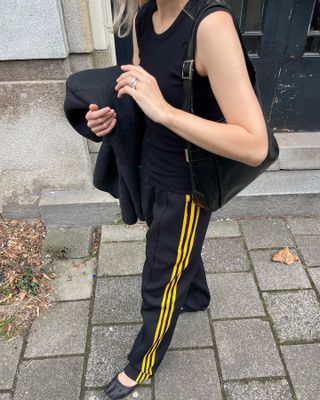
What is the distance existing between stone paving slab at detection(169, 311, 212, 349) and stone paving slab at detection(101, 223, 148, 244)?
73cm

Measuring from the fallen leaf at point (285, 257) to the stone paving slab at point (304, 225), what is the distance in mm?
246

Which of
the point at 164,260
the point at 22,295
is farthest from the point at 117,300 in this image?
the point at 164,260

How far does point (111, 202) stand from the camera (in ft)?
9.34

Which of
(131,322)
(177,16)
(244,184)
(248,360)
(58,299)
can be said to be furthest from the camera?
(58,299)

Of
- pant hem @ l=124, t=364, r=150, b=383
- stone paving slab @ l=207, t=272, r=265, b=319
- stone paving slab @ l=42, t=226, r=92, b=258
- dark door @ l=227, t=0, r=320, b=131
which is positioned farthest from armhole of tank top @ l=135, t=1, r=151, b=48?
dark door @ l=227, t=0, r=320, b=131

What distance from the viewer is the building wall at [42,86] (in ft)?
7.73

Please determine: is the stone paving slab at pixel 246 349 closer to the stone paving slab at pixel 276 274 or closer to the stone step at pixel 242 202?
the stone paving slab at pixel 276 274

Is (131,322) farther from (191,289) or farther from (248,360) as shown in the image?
(248,360)

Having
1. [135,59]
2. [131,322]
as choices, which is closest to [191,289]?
[131,322]

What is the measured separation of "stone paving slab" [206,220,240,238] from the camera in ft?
9.33

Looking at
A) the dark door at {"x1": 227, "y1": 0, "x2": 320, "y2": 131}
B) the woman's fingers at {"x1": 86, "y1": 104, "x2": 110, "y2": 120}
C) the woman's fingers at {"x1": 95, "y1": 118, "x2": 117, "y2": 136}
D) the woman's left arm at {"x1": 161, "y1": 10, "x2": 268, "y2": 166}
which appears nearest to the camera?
the woman's left arm at {"x1": 161, "y1": 10, "x2": 268, "y2": 166}

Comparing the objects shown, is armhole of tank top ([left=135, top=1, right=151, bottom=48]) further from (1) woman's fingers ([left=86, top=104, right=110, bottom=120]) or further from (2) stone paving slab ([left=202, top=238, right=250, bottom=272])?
(2) stone paving slab ([left=202, top=238, right=250, bottom=272])

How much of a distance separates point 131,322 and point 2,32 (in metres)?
1.85

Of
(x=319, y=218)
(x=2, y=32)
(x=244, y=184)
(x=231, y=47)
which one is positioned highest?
(x=231, y=47)
